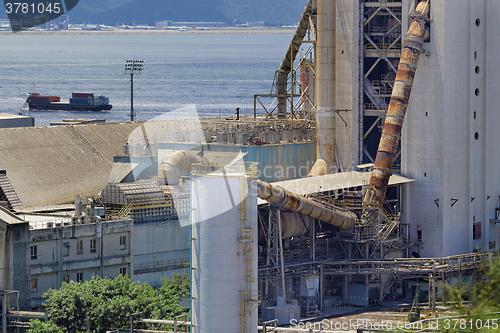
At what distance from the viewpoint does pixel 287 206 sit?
52.5 meters

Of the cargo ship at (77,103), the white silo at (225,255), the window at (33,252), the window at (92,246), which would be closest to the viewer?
the white silo at (225,255)

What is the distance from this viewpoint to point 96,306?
4641 cm

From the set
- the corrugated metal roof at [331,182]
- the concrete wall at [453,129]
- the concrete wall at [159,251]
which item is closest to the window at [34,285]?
the concrete wall at [159,251]

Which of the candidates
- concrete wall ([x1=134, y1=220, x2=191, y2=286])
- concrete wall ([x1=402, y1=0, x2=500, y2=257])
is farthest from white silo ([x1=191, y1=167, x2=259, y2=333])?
concrete wall ([x1=402, y1=0, x2=500, y2=257])

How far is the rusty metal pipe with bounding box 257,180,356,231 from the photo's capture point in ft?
→ 165

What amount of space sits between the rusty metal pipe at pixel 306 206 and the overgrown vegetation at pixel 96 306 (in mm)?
8049

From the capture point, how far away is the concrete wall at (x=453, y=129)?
63.1 m

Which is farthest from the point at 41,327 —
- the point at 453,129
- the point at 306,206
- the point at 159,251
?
the point at 453,129

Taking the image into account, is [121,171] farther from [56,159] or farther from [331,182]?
[331,182]

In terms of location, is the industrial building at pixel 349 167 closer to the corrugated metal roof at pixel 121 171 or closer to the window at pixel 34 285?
the corrugated metal roof at pixel 121 171

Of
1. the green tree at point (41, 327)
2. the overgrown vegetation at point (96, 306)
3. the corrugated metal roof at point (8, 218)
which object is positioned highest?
the corrugated metal roof at point (8, 218)

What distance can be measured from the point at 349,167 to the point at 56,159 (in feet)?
76.7

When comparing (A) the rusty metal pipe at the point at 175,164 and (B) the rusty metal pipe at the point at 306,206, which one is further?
(A) the rusty metal pipe at the point at 175,164

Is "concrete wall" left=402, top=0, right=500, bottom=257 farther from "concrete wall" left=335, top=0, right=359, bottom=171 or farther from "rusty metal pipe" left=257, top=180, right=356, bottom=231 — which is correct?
"rusty metal pipe" left=257, top=180, right=356, bottom=231
